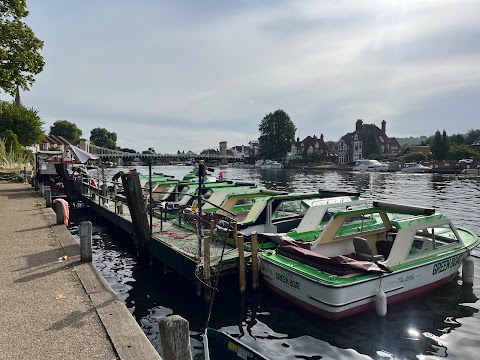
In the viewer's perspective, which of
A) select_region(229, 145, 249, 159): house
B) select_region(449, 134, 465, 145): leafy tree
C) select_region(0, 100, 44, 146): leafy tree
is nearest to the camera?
select_region(0, 100, 44, 146): leafy tree

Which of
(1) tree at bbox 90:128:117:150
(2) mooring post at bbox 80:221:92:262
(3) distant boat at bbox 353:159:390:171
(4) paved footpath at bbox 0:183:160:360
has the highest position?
(1) tree at bbox 90:128:117:150

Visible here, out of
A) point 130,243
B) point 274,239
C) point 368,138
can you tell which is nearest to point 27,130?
point 130,243

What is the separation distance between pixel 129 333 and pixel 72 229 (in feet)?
50.0

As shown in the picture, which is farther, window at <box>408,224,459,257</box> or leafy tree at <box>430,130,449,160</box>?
leafy tree at <box>430,130,449,160</box>

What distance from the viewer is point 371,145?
107375mm

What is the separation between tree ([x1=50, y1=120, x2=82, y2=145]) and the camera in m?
131

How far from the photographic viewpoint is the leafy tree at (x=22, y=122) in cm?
4438

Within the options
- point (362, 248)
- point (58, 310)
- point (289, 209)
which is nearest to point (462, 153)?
point (289, 209)

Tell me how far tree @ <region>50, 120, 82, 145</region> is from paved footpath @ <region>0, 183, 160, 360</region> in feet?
431

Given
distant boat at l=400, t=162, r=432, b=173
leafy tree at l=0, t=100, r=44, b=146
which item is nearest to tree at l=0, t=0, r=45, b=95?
leafy tree at l=0, t=100, r=44, b=146

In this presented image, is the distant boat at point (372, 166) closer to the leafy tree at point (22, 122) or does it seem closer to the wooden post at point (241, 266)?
the leafy tree at point (22, 122)

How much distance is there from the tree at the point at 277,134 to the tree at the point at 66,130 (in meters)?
65.9

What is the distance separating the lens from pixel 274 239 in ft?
37.8

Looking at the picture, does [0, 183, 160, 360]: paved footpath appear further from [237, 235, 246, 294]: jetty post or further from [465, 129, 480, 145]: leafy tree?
[465, 129, 480, 145]: leafy tree
